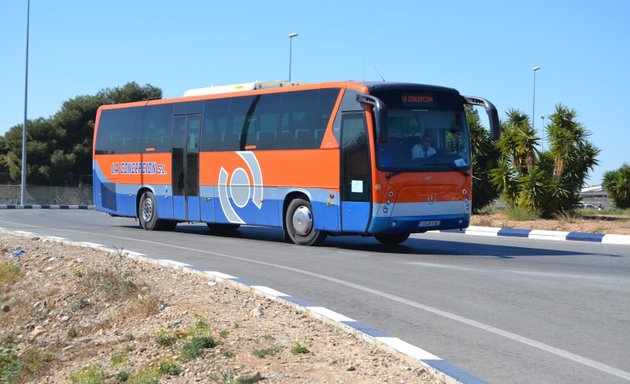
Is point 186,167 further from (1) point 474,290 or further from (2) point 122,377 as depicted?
(2) point 122,377

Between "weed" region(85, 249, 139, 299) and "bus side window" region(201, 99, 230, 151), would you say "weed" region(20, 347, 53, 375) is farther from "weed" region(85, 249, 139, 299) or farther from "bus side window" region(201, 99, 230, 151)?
"bus side window" region(201, 99, 230, 151)

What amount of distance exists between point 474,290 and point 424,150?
19.7 ft

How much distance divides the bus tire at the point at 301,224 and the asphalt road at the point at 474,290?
0.30 metres

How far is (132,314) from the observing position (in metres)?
11.0

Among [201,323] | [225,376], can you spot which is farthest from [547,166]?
[225,376]

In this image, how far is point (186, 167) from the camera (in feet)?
75.5

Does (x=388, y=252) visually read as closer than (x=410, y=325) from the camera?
No

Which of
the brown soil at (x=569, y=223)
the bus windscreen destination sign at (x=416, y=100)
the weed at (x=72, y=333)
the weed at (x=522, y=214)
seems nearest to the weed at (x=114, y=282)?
the weed at (x=72, y=333)

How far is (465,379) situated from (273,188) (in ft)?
44.9

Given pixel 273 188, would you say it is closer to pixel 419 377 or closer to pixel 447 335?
pixel 447 335

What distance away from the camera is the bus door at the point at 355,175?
55.9ft

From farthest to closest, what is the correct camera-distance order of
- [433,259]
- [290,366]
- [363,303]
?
[433,259] → [363,303] → [290,366]

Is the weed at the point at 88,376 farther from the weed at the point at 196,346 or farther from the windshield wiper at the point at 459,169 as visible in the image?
the windshield wiper at the point at 459,169

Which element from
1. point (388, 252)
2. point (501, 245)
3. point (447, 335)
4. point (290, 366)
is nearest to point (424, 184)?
point (388, 252)
